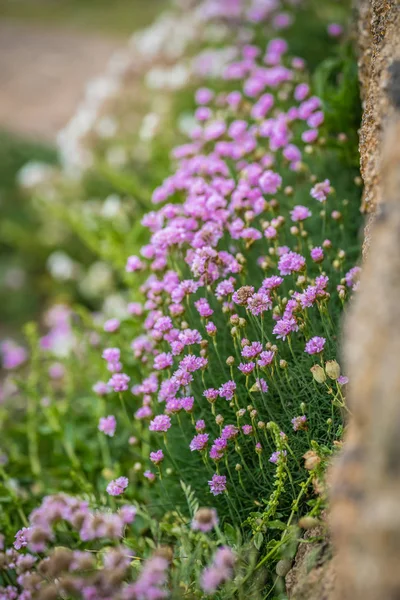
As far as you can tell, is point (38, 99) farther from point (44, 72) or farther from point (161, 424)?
point (161, 424)

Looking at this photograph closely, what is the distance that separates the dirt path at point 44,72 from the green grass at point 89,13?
408mm

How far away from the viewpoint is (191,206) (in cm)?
204

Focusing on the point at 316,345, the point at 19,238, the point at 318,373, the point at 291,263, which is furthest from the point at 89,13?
the point at 318,373

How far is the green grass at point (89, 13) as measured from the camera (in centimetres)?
1026

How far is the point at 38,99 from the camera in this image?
8016 millimetres

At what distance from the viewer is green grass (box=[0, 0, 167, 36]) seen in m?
10.3

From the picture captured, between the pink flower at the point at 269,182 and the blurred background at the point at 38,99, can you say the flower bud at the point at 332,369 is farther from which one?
the blurred background at the point at 38,99

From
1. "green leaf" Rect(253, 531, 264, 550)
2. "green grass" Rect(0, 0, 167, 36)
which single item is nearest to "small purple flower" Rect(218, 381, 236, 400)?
"green leaf" Rect(253, 531, 264, 550)

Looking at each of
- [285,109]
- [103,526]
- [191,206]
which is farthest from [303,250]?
[103,526]

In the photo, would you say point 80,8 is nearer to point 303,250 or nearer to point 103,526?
point 303,250

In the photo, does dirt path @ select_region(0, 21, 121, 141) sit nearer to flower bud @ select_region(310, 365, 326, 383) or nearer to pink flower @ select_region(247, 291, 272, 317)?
pink flower @ select_region(247, 291, 272, 317)

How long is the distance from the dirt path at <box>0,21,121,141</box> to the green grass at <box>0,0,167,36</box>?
0.41m

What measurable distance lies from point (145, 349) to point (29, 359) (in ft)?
4.84

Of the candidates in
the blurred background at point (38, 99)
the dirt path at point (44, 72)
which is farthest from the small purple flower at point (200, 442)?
the dirt path at point (44, 72)
